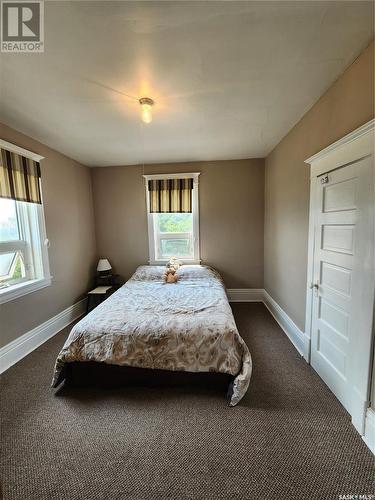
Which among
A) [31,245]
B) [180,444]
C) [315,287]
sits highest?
[31,245]

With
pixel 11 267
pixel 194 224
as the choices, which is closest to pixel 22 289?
pixel 11 267

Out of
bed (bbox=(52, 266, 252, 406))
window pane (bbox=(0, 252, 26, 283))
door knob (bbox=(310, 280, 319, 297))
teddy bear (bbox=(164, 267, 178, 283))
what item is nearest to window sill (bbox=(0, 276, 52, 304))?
window pane (bbox=(0, 252, 26, 283))

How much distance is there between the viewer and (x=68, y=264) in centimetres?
317

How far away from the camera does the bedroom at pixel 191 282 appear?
119cm

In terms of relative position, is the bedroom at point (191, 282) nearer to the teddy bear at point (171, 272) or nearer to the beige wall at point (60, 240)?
the beige wall at point (60, 240)

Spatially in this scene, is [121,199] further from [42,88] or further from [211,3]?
[211,3]

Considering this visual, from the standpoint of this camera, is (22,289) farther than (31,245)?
No

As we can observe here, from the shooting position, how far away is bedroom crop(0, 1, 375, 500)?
119 centimetres

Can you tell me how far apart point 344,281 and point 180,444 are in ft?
5.39

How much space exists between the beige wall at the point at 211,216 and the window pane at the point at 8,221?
151 cm

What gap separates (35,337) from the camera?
8.27ft

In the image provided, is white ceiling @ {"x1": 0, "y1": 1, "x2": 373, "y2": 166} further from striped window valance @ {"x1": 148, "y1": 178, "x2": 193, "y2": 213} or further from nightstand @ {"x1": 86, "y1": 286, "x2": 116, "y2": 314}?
nightstand @ {"x1": 86, "y1": 286, "x2": 116, "y2": 314}

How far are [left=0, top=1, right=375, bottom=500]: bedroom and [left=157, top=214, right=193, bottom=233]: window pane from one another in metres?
1.07

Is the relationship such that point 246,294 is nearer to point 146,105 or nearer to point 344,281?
point 344,281
